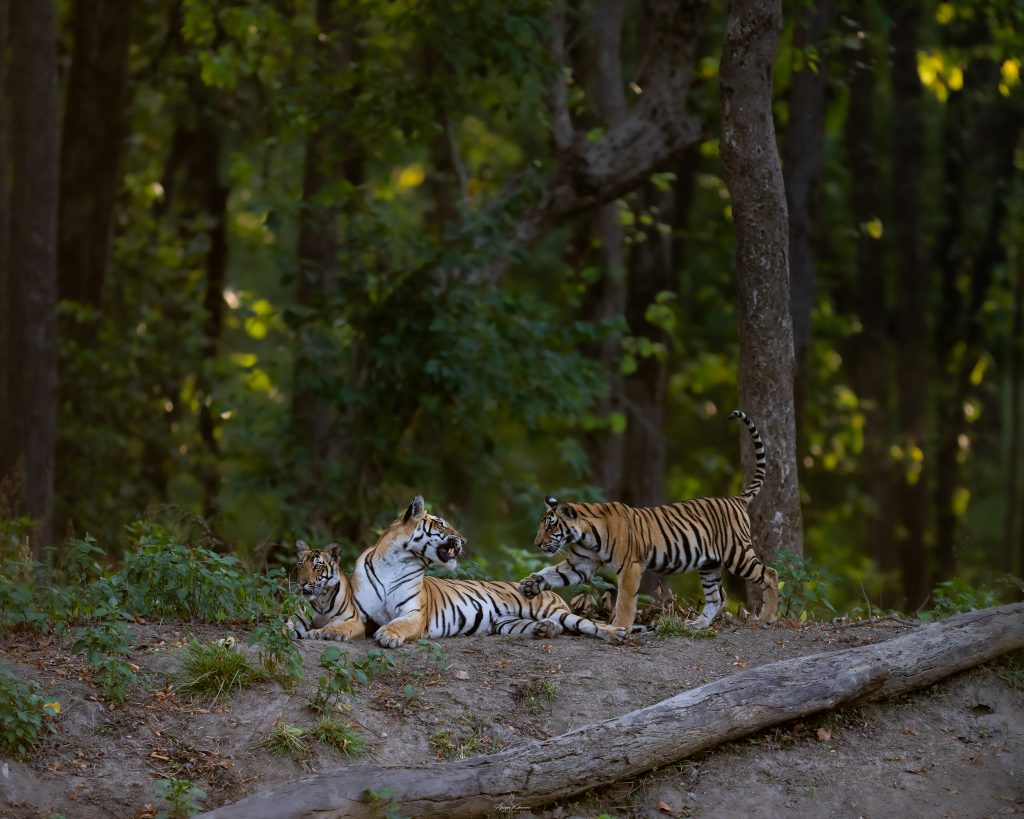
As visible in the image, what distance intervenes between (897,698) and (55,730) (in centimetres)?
464

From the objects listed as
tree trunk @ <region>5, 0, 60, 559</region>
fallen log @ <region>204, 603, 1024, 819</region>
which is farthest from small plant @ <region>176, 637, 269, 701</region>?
tree trunk @ <region>5, 0, 60, 559</region>

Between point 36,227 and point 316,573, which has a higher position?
point 36,227

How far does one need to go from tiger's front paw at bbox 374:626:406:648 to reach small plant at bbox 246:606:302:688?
2.63 ft

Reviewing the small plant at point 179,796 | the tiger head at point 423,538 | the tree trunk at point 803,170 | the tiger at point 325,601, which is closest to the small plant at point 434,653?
the tiger at point 325,601

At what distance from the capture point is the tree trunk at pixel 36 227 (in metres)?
12.5

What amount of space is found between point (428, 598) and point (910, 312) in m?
13.9

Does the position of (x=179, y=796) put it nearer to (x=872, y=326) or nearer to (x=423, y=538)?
(x=423, y=538)

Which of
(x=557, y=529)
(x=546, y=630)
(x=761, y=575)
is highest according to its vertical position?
(x=557, y=529)

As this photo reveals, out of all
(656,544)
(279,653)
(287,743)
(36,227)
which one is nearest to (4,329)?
(36,227)

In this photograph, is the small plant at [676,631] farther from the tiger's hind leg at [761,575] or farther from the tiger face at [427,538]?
the tiger face at [427,538]

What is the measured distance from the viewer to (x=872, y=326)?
20.4 meters

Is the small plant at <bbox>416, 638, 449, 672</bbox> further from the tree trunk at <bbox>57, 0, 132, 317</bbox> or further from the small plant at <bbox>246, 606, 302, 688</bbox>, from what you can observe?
the tree trunk at <bbox>57, 0, 132, 317</bbox>

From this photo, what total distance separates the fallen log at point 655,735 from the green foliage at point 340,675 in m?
0.62

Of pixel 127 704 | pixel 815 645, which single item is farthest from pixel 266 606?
pixel 815 645
